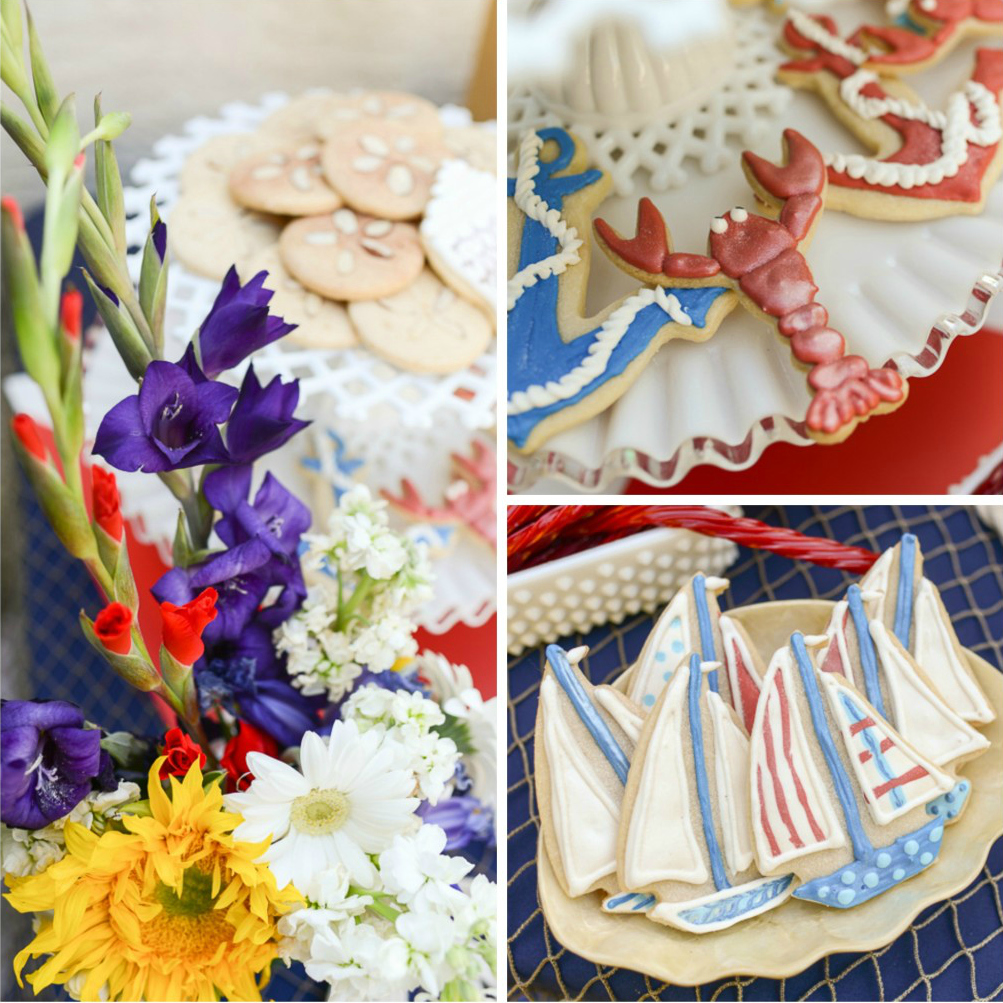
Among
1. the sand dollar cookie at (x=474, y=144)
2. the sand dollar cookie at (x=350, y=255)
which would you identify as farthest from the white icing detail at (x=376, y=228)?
the sand dollar cookie at (x=474, y=144)

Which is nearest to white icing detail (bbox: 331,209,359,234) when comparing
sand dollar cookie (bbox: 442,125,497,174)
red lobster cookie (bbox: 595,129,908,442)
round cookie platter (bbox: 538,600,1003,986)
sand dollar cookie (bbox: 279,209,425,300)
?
sand dollar cookie (bbox: 279,209,425,300)

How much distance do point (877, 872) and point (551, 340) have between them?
12.3 inches

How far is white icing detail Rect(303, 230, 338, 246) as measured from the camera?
65cm

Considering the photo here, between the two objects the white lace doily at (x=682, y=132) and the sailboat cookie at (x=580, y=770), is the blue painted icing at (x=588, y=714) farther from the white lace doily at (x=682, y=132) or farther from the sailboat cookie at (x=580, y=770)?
the white lace doily at (x=682, y=132)

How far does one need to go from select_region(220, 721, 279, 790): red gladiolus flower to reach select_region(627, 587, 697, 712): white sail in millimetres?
192

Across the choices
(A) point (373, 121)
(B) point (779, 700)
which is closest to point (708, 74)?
(A) point (373, 121)

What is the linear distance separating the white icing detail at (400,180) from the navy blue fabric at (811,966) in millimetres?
345

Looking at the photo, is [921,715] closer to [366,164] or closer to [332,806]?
[332,806]

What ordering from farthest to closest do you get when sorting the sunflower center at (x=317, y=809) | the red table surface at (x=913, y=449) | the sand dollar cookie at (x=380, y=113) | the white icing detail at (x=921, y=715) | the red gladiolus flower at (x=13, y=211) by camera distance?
the sand dollar cookie at (x=380, y=113)
the red table surface at (x=913, y=449)
the white icing detail at (x=921, y=715)
the sunflower center at (x=317, y=809)
the red gladiolus flower at (x=13, y=211)

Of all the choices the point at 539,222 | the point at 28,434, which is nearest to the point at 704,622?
the point at 539,222

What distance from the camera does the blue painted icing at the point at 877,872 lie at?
0.45m

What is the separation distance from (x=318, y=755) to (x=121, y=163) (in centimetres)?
71

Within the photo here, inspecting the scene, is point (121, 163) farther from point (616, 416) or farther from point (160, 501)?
point (616, 416)

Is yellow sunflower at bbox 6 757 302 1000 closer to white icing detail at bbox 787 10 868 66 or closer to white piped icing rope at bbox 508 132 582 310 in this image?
white piped icing rope at bbox 508 132 582 310
